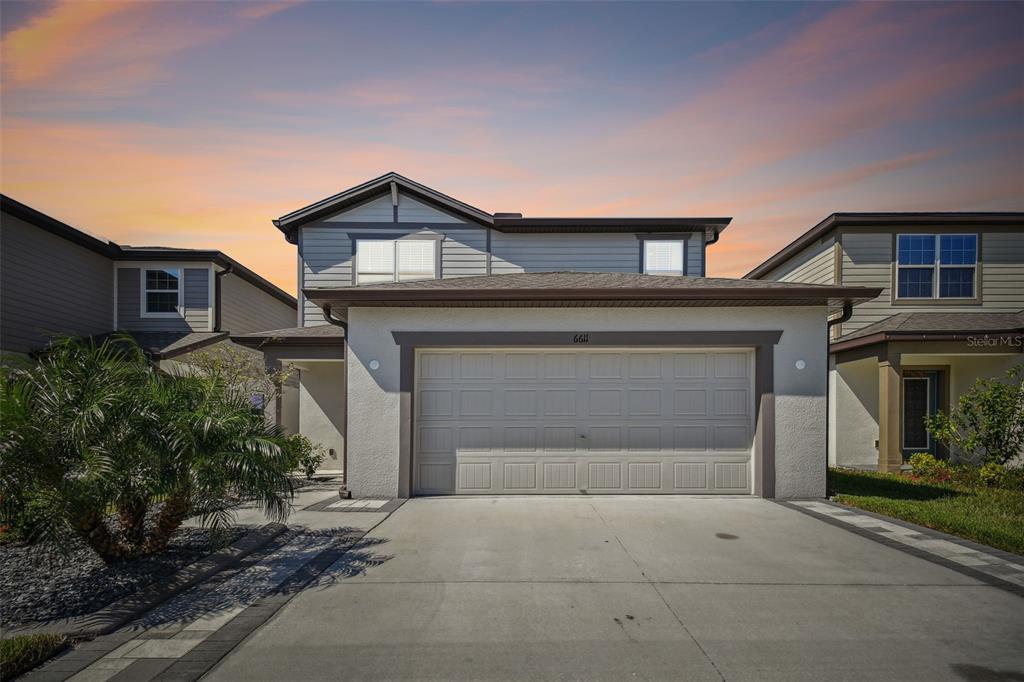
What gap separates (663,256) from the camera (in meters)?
15.7

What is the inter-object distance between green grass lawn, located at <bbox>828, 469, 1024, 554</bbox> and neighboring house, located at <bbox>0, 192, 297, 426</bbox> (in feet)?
43.6

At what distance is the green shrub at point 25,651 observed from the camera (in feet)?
11.9

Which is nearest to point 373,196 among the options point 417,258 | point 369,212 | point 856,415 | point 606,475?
point 369,212

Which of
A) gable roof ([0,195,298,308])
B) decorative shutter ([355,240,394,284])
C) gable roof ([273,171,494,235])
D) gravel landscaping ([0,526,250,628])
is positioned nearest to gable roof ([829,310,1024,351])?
gable roof ([273,171,494,235])

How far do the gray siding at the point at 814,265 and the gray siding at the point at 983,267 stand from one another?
Result: 1.32 ft

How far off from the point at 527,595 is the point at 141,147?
1290 cm

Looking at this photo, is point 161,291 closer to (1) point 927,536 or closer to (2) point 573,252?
(2) point 573,252

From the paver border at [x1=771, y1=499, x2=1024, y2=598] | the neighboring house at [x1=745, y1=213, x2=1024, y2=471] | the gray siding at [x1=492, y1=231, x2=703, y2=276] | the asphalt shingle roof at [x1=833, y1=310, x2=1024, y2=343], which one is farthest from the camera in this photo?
the gray siding at [x1=492, y1=231, x2=703, y2=276]

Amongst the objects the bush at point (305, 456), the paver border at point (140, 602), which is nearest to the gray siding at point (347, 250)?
the bush at point (305, 456)

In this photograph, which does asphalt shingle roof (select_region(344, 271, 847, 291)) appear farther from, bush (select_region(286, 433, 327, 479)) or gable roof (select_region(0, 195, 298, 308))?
gable roof (select_region(0, 195, 298, 308))

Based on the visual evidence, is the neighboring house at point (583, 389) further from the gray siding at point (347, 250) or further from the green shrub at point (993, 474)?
the gray siding at point (347, 250)

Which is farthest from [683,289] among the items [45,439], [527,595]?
[45,439]

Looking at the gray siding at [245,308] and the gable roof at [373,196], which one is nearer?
the gable roof at [373,196]

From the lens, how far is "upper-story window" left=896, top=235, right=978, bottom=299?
15.5 m
